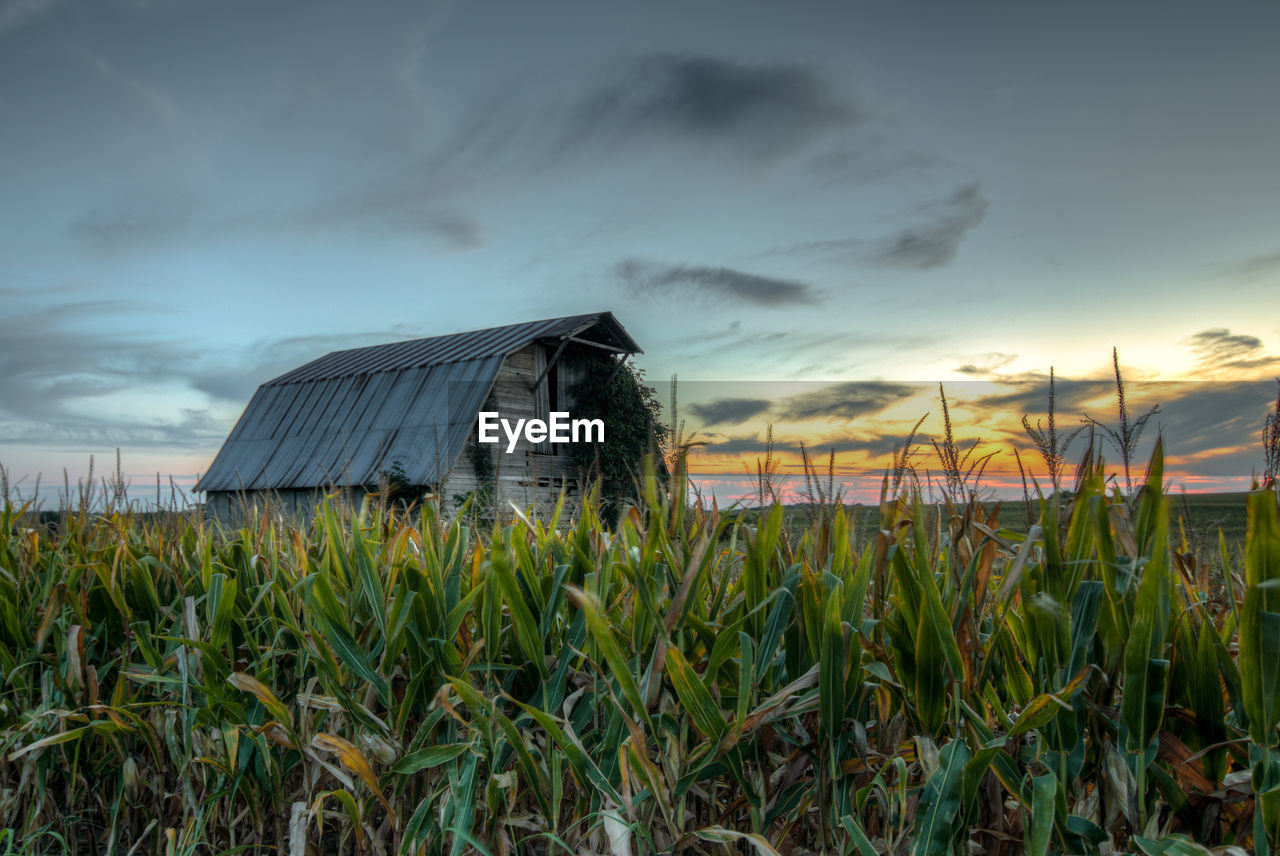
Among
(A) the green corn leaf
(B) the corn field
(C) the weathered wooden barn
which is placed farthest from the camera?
(C) the weathered wooden barn

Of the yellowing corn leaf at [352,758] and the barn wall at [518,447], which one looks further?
the barn wall at [518,447]

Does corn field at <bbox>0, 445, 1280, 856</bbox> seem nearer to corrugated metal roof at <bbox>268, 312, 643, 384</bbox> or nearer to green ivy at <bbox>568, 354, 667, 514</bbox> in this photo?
corrugated metal roof at <bbox>268, 312, 643, 384</bbox>

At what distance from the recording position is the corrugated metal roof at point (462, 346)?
2575 cm

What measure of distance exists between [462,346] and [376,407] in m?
3.56

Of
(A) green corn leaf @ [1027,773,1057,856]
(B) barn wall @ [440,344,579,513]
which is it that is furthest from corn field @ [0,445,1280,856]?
(B) barn wall @ [440,344,579,513]

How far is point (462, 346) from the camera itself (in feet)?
90.2

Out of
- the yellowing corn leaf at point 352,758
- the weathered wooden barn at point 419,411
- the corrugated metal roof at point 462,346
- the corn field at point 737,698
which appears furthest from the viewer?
the corrugated metal roof at point 462,346

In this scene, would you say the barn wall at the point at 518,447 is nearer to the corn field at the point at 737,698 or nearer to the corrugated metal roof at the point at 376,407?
the corrugated metal roof at the point at 376,407

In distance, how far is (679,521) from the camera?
7.41 ft

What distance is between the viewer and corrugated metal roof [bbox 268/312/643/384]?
84.5ft

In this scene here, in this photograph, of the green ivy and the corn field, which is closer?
the corn field

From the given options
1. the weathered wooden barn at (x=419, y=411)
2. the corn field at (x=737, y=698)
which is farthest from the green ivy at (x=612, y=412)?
the corn field at (x=737, y=698)

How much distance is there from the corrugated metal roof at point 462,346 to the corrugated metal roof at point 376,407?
54 millimetres

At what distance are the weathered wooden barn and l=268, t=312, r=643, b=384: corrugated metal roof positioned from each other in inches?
2.7
